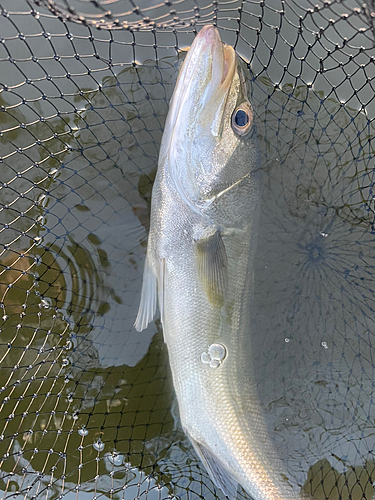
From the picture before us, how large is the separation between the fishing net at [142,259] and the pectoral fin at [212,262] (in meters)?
0.79

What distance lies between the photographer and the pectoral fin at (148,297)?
254 centimetres

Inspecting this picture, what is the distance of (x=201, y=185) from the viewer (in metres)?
2.28

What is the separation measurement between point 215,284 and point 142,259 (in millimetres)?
860

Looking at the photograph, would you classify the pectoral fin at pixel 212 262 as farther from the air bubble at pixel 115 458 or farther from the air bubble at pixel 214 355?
the air bubble at pixel 115 458

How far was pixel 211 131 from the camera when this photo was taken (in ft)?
7.24

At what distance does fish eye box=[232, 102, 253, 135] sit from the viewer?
7.34 feet

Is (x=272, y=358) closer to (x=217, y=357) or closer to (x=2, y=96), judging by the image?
(x=217, y=357)

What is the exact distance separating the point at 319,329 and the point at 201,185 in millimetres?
1742

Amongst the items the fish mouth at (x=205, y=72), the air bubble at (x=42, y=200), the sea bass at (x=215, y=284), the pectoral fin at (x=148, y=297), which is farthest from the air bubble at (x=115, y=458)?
the fish mouth at (x=205, y=72)

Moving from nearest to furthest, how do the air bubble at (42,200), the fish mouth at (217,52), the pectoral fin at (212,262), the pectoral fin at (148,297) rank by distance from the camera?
the fish mouth at (217,52) < the pectoral fin at (212,262) < the pectoral fin at (148,297) < the air bubble at (42,200)

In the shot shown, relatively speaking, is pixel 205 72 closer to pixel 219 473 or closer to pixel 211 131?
pixel 211 131

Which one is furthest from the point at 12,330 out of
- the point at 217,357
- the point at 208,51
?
the point at 208,51

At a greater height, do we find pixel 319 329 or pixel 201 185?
pixel 201 185

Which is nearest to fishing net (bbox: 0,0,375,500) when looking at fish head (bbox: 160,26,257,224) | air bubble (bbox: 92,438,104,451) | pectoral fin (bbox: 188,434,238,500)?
air bubble (bbox: 92,438,104,451)
